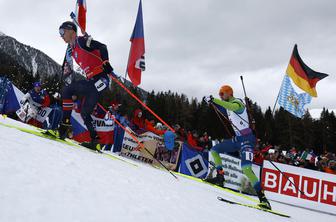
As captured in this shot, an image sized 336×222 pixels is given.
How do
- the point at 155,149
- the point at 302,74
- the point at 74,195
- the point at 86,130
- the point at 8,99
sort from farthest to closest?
the point at 302,74 → the point at 8,99 → the point at 86,130 → the point at 155,149 → the point at 74,195

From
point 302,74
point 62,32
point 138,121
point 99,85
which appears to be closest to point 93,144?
point 99,85

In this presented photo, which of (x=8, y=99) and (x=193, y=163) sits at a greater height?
(x=8, y=99)

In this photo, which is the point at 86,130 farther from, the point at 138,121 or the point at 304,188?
the point at 304,188

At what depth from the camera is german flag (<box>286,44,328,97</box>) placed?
1187 centimetres

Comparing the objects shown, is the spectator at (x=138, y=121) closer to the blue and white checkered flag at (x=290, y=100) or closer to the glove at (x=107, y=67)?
the blue and white checkered flag at (x=290, y=100)

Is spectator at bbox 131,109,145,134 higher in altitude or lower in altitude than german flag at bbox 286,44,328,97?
lower

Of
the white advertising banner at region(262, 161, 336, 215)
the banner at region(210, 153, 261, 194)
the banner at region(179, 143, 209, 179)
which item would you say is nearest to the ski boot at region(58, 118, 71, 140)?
the banner at region(179, 143, 209, 179)

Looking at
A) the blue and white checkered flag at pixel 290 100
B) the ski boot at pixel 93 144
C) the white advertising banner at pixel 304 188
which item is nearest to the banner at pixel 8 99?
the ski boot at pixel 93 144

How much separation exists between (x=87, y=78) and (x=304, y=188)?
6377 millimetres

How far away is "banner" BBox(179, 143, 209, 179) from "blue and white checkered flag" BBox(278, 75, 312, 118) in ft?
12.3

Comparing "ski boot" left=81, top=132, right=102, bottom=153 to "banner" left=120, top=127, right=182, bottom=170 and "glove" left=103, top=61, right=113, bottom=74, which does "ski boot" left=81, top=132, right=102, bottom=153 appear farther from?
A: "banner" left=120, top=127, right=182, bottom=170

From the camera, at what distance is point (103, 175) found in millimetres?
3273

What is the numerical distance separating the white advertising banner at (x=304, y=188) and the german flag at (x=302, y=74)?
178 inches

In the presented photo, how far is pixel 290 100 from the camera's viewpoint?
37.2 feet
